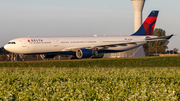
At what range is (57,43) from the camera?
46781mm

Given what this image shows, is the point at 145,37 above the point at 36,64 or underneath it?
above

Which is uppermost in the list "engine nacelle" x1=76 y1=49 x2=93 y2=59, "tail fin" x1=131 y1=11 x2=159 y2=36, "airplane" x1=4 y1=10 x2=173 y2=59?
"tail fin" x1=131 y1=11 x2=159 y2=36

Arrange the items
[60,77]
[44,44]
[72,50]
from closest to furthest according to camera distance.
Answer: [60,77] < [44,44] < [72,50]

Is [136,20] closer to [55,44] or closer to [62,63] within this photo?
[55,44]

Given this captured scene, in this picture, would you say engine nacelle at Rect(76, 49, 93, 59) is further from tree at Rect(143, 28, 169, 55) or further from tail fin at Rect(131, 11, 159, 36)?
tree at Rect(143, 28, 169, 55)

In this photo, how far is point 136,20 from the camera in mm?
93250

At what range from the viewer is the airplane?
4425 centimetres

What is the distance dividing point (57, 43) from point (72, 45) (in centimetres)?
301

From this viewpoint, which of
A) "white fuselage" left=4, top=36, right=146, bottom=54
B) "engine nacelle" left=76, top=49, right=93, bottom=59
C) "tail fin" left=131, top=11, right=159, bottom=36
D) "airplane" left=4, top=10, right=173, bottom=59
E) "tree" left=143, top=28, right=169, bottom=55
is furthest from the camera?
"tree" left=143, top=28, right=169, bottom=55

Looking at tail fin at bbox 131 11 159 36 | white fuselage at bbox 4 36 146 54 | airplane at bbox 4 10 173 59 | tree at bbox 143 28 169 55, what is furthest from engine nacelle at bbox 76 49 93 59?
tree at bbox 143 28 169 55

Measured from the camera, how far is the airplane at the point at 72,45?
44.2 meters

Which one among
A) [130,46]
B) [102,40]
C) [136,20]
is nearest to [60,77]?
[102,40]

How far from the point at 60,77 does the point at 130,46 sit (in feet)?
132

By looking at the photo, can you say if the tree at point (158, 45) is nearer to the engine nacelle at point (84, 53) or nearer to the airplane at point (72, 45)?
the airplane at point (72, 45)
